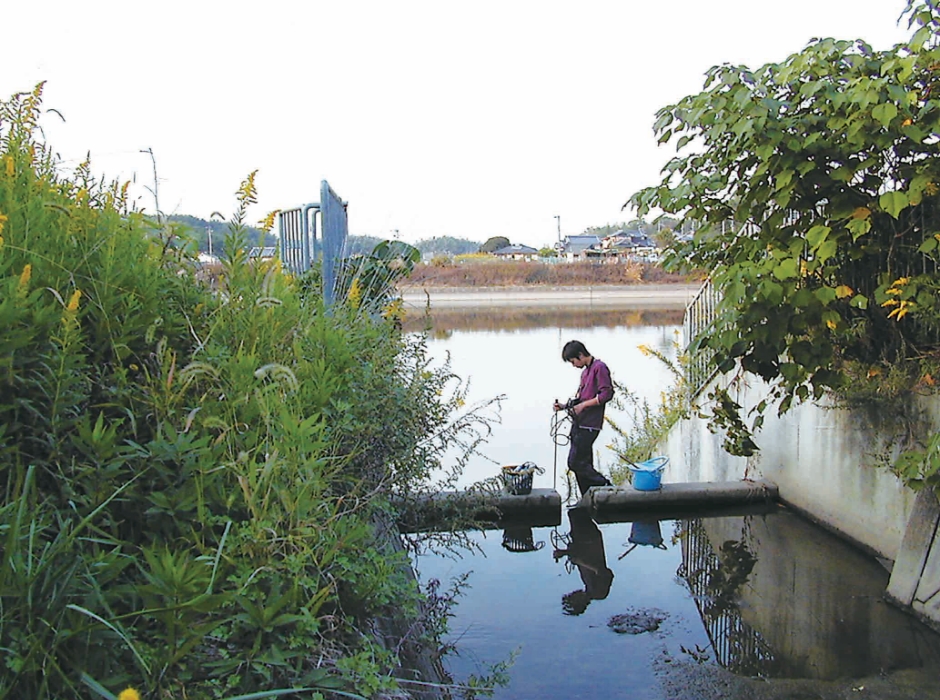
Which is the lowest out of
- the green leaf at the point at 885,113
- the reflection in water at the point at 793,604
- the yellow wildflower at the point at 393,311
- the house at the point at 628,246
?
the reflection in water at the point at 793,604

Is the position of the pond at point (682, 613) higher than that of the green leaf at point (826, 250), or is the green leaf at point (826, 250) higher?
the green leaf at point (826, 250)

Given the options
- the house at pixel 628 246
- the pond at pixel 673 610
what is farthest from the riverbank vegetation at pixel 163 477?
the house at pixel 628 246

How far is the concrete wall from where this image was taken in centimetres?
650

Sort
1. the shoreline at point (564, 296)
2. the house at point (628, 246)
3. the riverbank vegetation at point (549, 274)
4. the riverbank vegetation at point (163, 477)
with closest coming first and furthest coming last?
the riverbank vegetation at point (163, 477)
the shoreline at point (564, 296)
the riverbank vegetation at point (549, 274)
the house at point (628, 246)

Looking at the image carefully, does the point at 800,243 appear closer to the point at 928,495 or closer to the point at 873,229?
the point at 873,229

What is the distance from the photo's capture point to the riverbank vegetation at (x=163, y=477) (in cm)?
157

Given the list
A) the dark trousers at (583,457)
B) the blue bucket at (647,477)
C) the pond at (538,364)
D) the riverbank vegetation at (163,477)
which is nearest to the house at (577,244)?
the pond at (538,364)

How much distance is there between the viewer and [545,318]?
37.3 m

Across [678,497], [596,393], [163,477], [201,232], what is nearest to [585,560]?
[678,497]

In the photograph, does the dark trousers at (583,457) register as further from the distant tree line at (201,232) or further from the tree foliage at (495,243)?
the tree foliage at (495,243)

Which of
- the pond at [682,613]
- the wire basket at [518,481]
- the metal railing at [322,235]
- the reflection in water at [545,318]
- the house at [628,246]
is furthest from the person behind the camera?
the house at [628,246]

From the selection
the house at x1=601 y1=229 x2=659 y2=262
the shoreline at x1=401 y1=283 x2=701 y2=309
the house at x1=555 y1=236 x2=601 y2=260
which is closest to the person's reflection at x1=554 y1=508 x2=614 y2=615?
the shoreline at x1=401 y1=283 x2=701 y2=309

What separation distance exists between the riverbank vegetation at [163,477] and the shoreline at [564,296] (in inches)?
1624

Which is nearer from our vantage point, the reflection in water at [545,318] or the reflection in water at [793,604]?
the reflection in water at [793,604]
